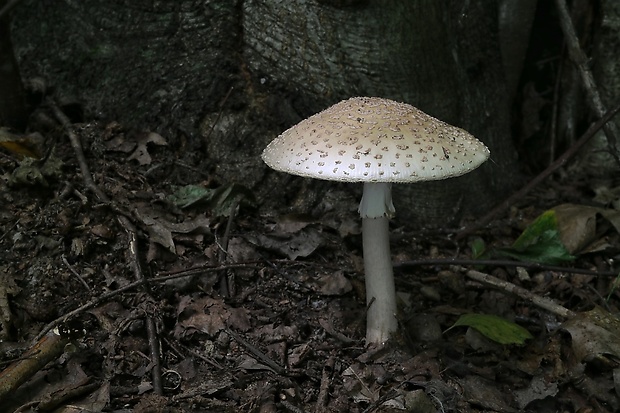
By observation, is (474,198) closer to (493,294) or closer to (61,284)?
(493,294)

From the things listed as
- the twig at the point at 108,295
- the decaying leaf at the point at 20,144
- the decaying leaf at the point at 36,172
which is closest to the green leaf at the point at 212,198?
the twig at the point at 108,295

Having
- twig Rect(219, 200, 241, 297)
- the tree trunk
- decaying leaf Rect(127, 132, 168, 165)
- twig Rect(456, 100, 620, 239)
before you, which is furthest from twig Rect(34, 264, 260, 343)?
twig Rect(456, 100, 620, 239)

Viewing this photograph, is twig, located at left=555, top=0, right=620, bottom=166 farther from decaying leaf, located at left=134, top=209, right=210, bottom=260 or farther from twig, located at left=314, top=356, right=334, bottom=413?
decaying leaf, located at left=134, top=209, right=210, bottom=260

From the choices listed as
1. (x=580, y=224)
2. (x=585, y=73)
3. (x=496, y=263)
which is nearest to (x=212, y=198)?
(x=496, y=263)

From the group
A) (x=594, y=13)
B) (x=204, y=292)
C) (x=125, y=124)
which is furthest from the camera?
(x=594, y=13)

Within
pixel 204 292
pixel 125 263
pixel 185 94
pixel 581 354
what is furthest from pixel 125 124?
pixel 581 354

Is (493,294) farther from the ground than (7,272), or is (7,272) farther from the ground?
(7,272)

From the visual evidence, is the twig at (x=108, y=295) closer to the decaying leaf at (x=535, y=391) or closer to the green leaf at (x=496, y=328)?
the green leaf at (x=496, y=328)
